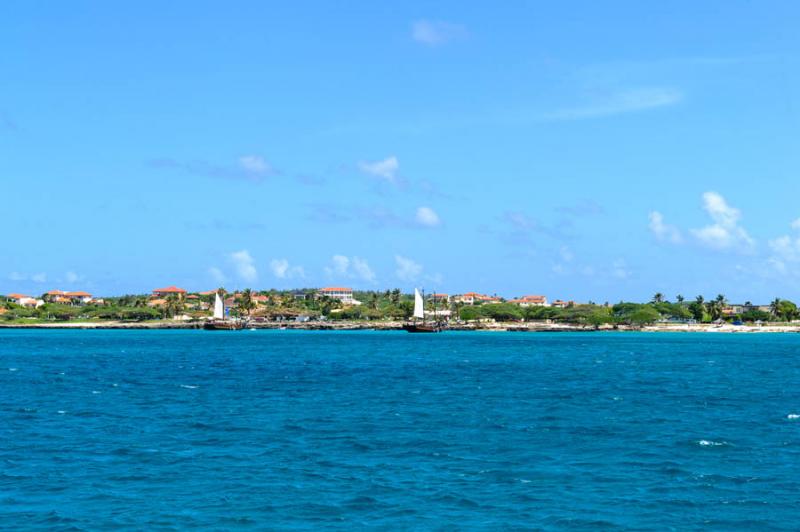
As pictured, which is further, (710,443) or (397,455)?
(710,443)

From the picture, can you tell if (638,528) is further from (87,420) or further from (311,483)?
(87,420)

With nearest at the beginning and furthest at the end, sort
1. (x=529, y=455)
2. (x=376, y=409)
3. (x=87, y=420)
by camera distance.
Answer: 1. (x=529, y=455)
2. (x=87, y=420)
3. (x=376, y=409)

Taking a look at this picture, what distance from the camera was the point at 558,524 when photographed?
28312 millimetres

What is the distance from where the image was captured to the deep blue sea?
97.1 ft

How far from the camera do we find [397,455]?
40062 mm

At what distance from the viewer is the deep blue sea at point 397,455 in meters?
29.6

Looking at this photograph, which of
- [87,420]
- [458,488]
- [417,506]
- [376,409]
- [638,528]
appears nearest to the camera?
[638,528]

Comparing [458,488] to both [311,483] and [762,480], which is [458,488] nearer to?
[311,483]

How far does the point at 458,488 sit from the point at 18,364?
8788cm

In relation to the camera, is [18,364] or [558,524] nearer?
[558,524]

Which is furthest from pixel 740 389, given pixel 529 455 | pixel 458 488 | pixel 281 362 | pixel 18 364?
pixel 18 364

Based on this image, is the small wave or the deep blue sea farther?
the small wave

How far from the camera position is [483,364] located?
11100cm

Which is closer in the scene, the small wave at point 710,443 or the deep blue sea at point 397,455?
the deep blue sea at point 397,455
